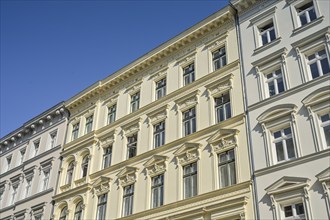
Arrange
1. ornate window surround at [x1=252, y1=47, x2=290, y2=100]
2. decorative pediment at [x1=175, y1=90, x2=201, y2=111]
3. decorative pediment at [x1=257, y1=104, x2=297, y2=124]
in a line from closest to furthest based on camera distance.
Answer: decorative pediment at [x1=257, y1=104, x2=297, y2=124], ornate window surround at [x1=252, y1=47, x2=290, y2=100], decorative pediment at [x1=175, y1=90, x2=201, y2=111]

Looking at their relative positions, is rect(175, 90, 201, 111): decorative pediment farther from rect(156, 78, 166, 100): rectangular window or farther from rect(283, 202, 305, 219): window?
rect(283, 202, 305, 219): window

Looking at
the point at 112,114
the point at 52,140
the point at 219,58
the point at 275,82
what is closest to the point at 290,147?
the point at 275,82

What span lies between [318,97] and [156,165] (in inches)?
399

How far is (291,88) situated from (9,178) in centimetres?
2796

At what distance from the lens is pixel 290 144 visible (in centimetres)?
1780

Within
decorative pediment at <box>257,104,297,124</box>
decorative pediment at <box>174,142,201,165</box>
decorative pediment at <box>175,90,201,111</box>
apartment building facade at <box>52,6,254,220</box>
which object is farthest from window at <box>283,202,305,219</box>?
decorative pediment at <box>175,90,201,111</box>

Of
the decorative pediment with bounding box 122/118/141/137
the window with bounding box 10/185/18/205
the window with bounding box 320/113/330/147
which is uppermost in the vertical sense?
the decorative pediment with bounding box 122/118/141/137

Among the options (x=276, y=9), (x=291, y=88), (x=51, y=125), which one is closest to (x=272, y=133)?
(x=291, y=88)

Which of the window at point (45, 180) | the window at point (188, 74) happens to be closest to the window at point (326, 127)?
the window at point (188, 74)

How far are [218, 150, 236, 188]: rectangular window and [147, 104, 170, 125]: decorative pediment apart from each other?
5787mm

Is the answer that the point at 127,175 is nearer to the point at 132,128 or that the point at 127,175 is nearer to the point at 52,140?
the point at 132,128

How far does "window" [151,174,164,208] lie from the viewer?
21.9 m

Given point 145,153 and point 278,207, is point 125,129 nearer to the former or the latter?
point 145,153

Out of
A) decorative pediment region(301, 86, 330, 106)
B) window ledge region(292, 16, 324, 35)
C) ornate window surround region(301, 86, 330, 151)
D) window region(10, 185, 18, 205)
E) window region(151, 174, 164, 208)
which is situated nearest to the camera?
ornate window surround region(301, 86, 330, 151)
